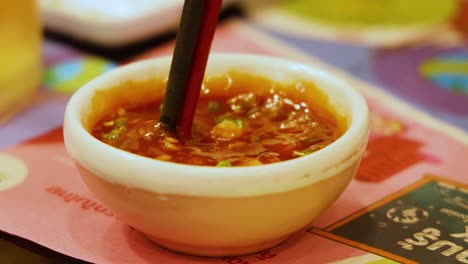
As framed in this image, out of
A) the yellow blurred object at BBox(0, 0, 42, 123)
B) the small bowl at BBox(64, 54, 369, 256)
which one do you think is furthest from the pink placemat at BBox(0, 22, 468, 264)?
the yellow blurred object at BBox(0, 0, 42, 123)

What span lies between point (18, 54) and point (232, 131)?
645 mm

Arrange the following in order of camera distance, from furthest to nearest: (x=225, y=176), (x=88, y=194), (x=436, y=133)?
(x=436, y=133), (x=88, y=194), (x=225, y=176)

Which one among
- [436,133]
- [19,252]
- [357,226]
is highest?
[436,133]

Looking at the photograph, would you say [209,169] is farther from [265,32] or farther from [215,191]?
[265,32]

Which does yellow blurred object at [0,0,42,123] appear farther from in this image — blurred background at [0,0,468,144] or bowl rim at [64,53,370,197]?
bowl rim at [64,53,370,197]

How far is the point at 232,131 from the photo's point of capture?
95 cm

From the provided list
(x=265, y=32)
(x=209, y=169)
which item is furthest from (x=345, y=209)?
(x=265, y=32)

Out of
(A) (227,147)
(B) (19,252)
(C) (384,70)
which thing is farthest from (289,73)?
(C) (384,70)

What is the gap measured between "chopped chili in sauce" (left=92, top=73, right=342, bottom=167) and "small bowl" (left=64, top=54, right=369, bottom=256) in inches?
2.4

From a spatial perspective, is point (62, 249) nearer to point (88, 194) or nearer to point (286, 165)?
point (88, 194)

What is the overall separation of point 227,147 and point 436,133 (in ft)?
1.84

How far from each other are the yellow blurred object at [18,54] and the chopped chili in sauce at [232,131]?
43 cm

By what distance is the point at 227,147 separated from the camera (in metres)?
0.91

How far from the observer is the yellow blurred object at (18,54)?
4.39 ft
